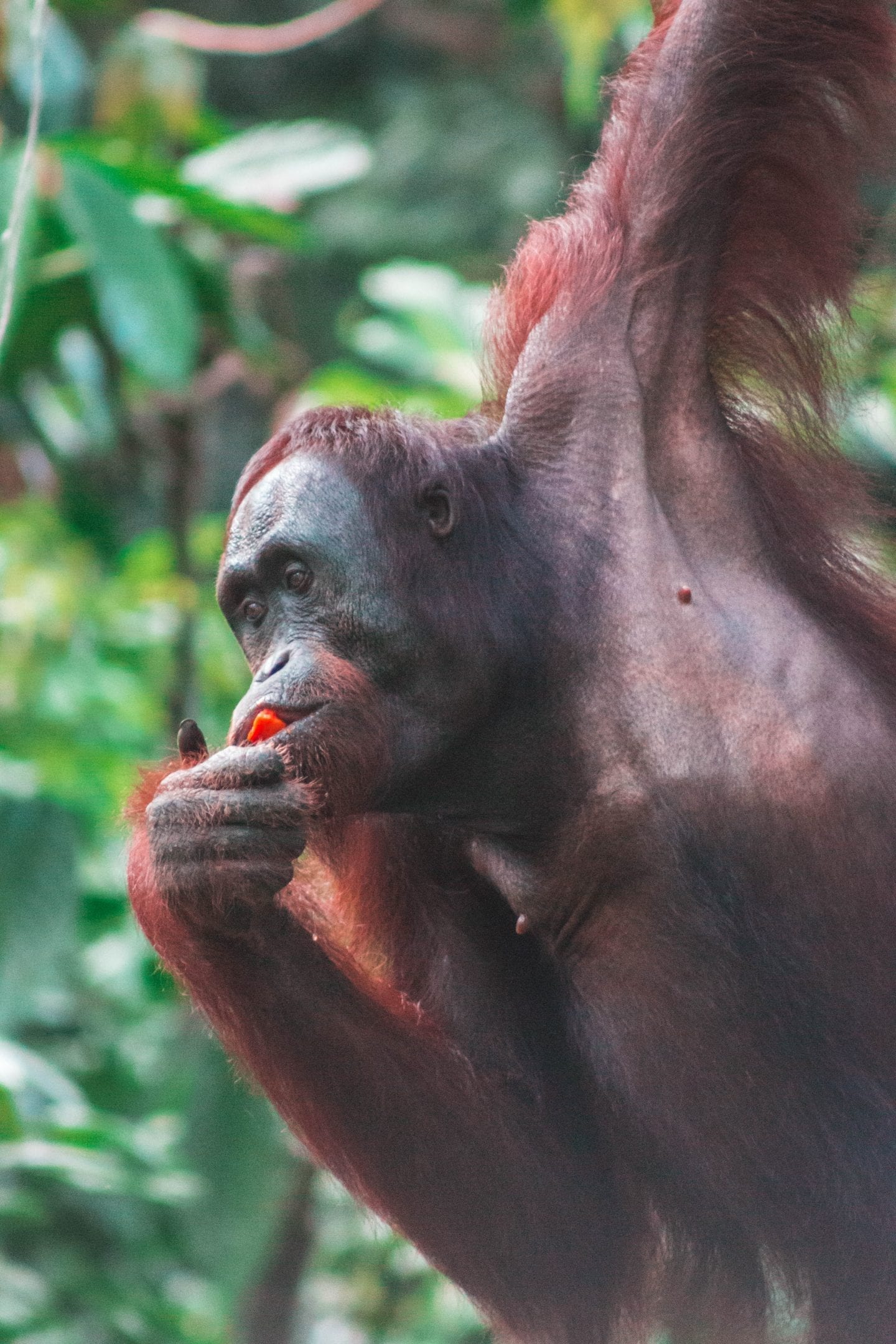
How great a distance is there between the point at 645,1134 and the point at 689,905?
35 centimetres

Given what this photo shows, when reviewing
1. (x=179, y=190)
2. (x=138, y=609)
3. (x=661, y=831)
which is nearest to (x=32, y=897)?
(x=138, y=609)

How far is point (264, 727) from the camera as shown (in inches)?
80.7

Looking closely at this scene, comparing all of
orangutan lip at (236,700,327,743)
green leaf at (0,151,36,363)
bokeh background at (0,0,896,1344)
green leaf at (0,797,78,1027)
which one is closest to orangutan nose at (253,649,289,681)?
orangutan lip at (236,700,327,743)

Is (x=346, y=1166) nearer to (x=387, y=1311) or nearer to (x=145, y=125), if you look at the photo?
(x=145, y=125)

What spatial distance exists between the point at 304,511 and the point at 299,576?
9cm

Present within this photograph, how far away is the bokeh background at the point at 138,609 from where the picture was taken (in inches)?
150

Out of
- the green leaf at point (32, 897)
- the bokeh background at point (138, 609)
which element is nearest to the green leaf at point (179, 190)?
the bokeh background at point (138, 609)

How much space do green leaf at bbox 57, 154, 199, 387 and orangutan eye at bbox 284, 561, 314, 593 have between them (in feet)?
5.51

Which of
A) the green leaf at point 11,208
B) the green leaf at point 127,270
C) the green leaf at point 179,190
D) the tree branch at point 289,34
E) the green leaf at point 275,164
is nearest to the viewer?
the green leaf at point 11,208

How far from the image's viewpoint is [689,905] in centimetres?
216

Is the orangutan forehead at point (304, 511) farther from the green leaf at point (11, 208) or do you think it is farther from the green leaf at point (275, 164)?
the green leaf at point (275, 164)

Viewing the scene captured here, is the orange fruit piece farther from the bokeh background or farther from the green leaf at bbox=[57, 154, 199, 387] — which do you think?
the green leaf at bbox=[57, 154, 199, 387]

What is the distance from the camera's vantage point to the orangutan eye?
2.17 metres

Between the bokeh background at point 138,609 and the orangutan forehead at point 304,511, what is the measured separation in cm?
78
